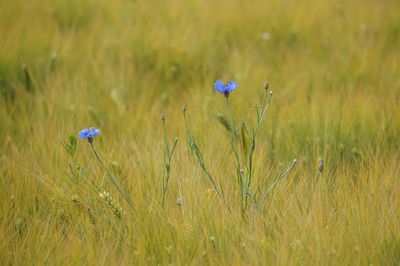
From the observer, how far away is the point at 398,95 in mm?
2854

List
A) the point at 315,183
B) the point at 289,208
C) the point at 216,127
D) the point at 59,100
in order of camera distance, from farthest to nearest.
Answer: the point at 59,100 < the point at 216,127 < the point at 315,183 < the point at 289,208

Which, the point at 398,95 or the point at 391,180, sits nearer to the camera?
the point at 391,180

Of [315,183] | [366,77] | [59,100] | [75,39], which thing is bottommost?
[315,183]

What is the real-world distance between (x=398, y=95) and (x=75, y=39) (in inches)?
78.1

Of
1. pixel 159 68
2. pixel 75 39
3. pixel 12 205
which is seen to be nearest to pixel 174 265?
pixel 12 205

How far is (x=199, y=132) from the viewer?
2.43 m

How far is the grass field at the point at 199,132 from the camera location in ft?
5.74

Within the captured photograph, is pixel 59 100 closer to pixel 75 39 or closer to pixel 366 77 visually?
pixel 75 39

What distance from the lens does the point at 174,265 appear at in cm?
166

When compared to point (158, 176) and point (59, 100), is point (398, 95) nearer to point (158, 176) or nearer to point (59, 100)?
point (158, 176)

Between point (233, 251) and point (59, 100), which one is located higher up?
point (59, 100)

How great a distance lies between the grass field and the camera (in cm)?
175

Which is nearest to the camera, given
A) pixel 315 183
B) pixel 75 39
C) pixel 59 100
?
pixel 315 183

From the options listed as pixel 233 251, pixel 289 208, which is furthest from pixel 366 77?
pixel 233 251
